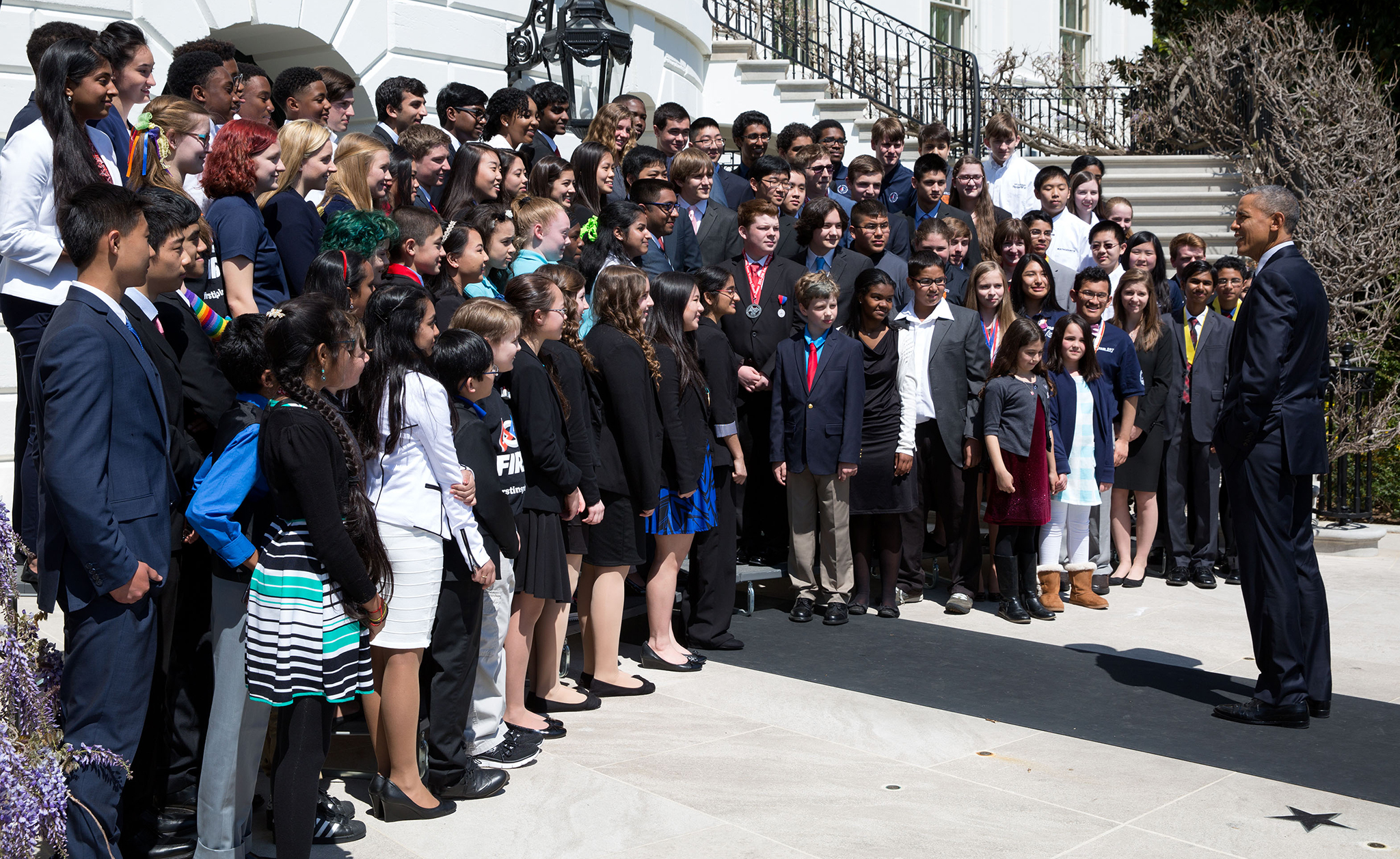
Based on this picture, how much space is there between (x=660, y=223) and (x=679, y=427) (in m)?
1.80

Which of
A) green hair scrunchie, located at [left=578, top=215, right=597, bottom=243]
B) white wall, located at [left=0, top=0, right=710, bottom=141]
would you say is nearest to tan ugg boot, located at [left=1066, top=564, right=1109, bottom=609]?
green hair scrunchie, located at [left=578, top=215, right=597, bottom=243]

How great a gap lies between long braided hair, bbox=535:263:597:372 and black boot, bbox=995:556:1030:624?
3.10m

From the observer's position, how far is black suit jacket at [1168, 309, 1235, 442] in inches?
335

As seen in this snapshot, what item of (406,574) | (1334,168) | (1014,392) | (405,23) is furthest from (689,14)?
(406,574)

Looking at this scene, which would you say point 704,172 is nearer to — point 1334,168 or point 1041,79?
point 1334,168

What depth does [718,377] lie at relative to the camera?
6738 mm

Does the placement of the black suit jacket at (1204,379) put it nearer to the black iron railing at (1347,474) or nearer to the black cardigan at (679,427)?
the black iron railing at (1347,474)

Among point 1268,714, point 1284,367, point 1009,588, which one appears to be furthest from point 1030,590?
point 1284,367

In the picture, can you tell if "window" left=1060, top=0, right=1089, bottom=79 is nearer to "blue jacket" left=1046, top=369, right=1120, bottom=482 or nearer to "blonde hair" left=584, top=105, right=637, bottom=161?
"blonde hair" left=584, top=105, right=637, bottom=161

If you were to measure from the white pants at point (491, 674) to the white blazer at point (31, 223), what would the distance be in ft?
6.00

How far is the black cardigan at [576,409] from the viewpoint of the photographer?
17.8 feet

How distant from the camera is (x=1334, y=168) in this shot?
13.3m

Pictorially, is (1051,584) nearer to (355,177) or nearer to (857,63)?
(355,177)

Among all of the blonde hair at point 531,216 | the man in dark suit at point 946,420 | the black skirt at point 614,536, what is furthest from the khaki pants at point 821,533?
the blonde hair at point 531,216
